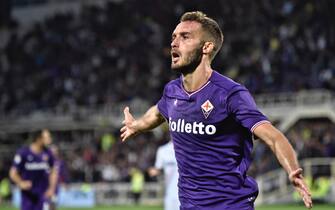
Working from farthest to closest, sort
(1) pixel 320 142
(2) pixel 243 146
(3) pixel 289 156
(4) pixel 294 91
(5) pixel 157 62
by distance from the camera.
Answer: (5) pixel 157 62 → (4) pixel 294 91 → (1) pixel 320 142 → (2) pixel 243 146 → (3) pixel 289 156

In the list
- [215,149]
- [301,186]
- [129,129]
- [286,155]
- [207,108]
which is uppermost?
[129,129]

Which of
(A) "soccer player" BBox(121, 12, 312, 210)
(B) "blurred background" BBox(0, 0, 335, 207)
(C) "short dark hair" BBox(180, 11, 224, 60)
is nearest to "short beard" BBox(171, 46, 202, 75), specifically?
(A) "soccer player" BBox(121, 12, 312, 210)

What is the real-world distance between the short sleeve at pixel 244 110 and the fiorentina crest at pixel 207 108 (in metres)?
0.15

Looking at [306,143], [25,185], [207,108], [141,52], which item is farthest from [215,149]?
[141,52]

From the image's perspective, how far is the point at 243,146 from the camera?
613 cm

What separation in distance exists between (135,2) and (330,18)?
12.1m

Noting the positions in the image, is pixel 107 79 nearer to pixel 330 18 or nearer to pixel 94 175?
pixel 94 175

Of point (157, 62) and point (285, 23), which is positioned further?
point (157, 62)

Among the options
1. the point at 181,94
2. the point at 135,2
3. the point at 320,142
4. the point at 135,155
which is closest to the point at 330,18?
the point at 320,142

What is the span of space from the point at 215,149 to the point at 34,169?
874cm

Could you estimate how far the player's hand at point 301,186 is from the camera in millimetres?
5258

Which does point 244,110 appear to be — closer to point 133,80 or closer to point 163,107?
point 163,107

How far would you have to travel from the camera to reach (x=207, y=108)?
19.8 feet

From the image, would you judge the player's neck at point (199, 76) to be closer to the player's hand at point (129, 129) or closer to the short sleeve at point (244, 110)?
the short sleeve at point (244, 110)
